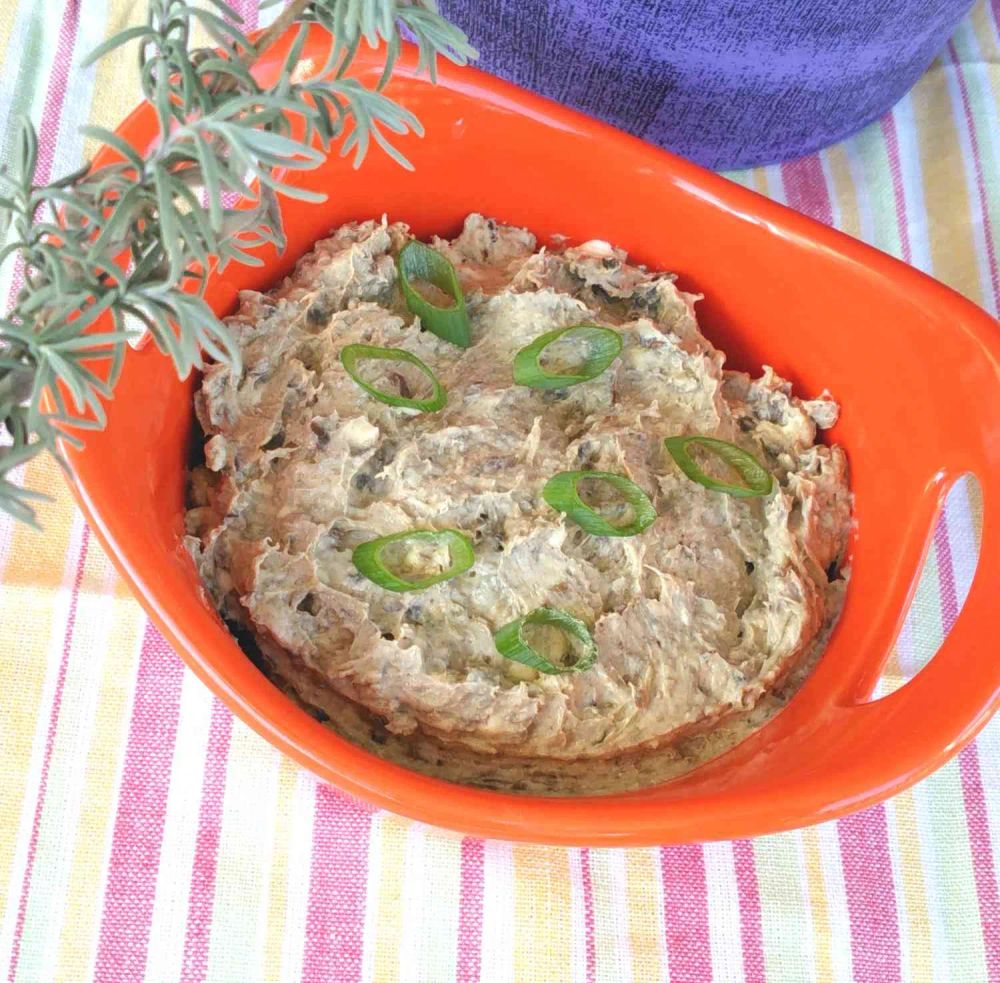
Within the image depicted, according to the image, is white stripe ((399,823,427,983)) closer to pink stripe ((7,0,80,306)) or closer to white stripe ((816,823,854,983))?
white stripe ((816,823,854,983))

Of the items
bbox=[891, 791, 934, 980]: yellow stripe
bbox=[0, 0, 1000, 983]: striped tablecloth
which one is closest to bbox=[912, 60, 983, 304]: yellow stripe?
bbox=[0, 0, 1000, 983]: striped tablecloth

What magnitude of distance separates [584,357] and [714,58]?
41cm

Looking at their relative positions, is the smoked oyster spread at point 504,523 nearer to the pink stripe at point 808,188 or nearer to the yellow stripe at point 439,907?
the yellow stripe at point 439,907

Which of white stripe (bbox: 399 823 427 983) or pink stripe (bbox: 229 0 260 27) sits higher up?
pink stripe (bbox: 229 0 260 27)

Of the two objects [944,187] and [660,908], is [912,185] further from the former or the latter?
[660,908]

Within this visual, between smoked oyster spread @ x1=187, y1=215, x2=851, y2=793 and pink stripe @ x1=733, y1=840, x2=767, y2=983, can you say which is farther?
pink stripe @ x1=733, y1=840, x2=767, y2=983

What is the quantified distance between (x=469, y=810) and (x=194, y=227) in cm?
48

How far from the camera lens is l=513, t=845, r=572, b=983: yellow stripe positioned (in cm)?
113

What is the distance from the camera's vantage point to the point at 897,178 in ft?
5.14

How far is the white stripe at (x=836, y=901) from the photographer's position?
3.82ft

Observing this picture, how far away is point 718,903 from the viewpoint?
1.17 m

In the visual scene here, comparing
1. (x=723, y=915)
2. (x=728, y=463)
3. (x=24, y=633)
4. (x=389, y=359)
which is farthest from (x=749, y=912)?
(x=24, y=633)

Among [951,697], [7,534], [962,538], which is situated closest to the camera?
[951,697]

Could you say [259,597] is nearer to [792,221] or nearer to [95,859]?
[95,859]
